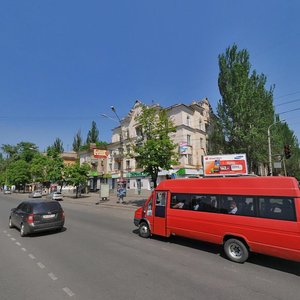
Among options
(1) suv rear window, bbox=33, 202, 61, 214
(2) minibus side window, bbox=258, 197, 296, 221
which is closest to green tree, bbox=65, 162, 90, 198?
(1) suv rear window, bbox=33, 202, 61, 214

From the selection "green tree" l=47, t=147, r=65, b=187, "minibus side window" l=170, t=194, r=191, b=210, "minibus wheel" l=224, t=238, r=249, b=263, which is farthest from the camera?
"green tree" l=47, t=147, r=65, b=187

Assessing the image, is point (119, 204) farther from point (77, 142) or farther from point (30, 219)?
point (77, 142)

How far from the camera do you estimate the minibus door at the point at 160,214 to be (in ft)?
29.3

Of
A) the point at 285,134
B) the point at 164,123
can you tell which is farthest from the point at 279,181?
the point at 285,134

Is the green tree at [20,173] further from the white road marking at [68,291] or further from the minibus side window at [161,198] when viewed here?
the white road marking at [68,291]

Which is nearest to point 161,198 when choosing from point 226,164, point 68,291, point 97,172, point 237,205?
point 237,205

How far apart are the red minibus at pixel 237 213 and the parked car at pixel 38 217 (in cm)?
487

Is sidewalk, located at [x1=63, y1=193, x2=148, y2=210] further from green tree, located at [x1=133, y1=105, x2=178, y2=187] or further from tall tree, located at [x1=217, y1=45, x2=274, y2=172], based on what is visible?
tall tree, located at [x1=217, y1=45, x2=274, y2=172]

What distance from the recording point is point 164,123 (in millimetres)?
22562

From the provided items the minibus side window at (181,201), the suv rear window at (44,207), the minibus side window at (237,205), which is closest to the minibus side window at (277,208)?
the minibus side window at (237,205)

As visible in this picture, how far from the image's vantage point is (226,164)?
23.6 m

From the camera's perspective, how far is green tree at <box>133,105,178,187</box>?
2103 cm

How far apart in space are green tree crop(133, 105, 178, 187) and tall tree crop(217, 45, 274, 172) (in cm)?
1220

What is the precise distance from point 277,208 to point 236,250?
1.70 meters
